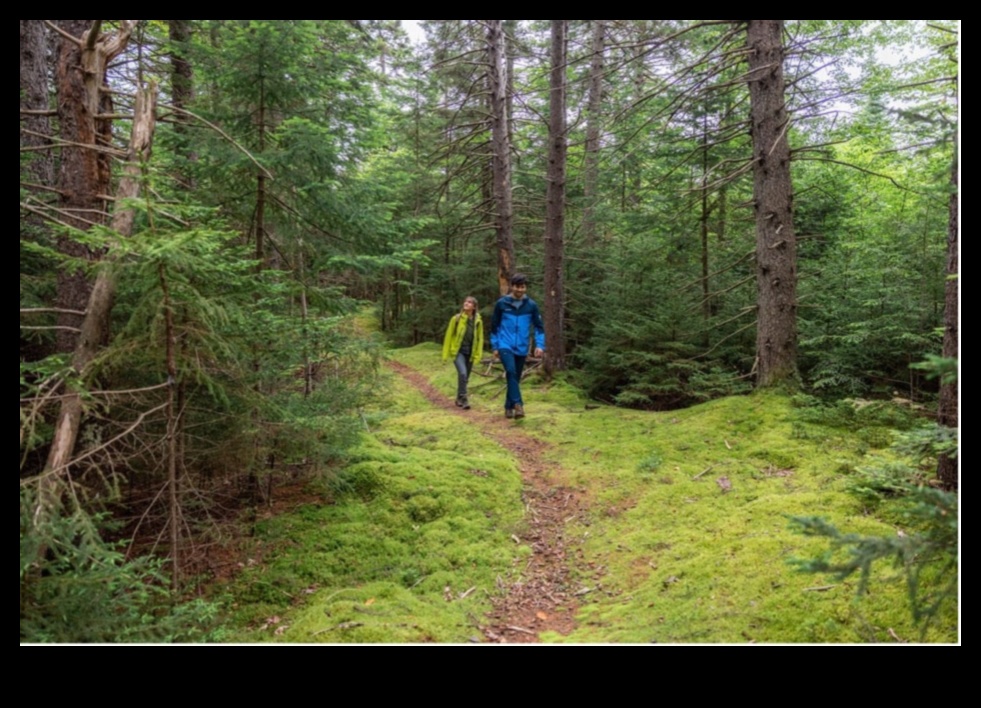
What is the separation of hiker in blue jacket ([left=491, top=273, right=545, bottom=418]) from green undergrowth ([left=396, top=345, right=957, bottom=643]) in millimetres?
824

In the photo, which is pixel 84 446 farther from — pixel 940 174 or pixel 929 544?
pixel 940 174

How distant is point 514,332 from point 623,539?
4356mm

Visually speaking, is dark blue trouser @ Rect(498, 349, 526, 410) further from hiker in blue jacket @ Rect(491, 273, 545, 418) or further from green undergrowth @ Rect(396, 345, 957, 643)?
green undergrowth @ Rect(396, 345, 957, 643)

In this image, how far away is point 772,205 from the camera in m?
6.73

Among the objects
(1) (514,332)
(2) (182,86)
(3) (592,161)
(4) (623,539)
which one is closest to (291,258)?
(2) (182,86)

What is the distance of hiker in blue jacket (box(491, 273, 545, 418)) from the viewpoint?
8.49 m

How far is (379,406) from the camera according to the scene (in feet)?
29.5

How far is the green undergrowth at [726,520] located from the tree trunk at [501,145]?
182 inches

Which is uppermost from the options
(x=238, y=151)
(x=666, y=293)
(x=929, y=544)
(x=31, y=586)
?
(x=238, y=151)

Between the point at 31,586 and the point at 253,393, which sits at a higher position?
the point at 253,393

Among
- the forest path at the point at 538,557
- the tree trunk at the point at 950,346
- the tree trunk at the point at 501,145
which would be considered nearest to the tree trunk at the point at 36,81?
the forest path at the point at 538,557

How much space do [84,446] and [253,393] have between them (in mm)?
1167
